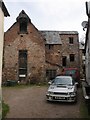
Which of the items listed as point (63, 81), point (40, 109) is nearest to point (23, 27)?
point (63, 81)

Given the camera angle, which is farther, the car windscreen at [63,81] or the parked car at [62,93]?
the car windscreen at [63,81]

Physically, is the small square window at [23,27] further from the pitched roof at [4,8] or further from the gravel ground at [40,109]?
the pitched roof at [4,8]

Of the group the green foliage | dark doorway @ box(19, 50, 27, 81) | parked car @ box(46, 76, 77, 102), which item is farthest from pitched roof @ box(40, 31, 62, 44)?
the green foliage

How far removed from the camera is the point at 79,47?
42031mm

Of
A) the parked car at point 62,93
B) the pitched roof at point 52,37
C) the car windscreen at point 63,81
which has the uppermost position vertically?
the pitched roof at point 52,37

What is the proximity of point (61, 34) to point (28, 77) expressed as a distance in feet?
42.3

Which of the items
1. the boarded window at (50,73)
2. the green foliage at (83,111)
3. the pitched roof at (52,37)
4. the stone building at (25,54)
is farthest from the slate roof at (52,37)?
the green foliage at (83,111)

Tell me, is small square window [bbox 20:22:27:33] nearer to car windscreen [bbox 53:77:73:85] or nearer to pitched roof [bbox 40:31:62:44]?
pitched roof [bbox 40:31:62:44]

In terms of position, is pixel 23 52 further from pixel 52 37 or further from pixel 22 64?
pixel 52 37

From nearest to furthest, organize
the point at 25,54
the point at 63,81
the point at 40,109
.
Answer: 1. the point at 40,109
2. the point at 63,81
3. the point at 25,54

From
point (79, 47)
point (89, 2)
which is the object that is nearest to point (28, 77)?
point (79, 47)

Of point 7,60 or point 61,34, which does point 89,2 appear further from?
point 61,34

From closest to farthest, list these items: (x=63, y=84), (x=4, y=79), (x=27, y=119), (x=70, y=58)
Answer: (x=27, y=119) < (x=63, y=84) < (x=4, y=79) < (x=70, y=58)

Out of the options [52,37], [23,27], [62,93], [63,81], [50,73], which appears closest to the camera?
[62,93]
